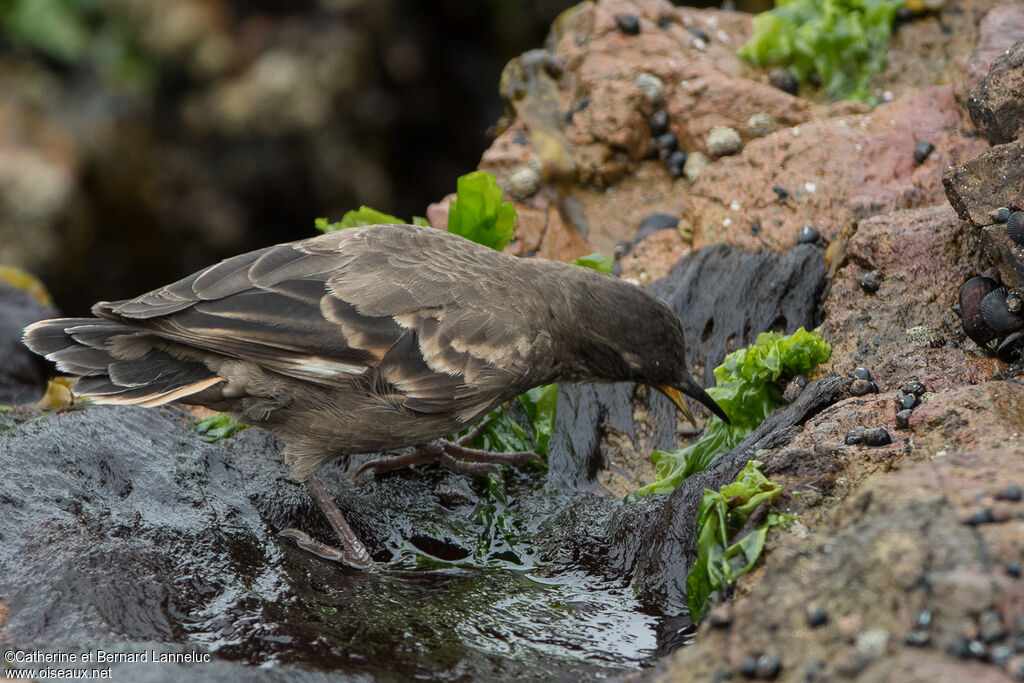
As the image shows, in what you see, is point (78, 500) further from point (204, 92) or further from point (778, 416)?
point (204, 92)

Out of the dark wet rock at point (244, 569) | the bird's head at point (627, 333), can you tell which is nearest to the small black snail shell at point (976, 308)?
the bird's head at point (627, 333)

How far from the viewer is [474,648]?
411cm

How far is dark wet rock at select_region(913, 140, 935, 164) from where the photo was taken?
6434 mm

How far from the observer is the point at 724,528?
3.99m

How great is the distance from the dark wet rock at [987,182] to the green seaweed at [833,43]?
295 cm

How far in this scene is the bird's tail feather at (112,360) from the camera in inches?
206

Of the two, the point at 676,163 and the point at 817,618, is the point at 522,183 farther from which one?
the point at 817,618

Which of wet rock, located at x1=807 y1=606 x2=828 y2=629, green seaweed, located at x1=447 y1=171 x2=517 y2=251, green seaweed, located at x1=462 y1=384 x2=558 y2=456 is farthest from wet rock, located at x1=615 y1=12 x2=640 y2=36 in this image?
wet rock, located at x1=807 y1=606 x2=828 y2=629

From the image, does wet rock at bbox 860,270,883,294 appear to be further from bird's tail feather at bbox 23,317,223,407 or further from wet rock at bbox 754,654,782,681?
bird's tail feather at bbox 23,317,223,407

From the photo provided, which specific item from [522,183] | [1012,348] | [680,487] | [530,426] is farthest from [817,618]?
[522,183]

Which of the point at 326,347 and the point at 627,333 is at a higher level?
the point at 326,347

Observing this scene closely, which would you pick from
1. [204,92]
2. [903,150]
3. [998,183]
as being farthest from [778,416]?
[204,92]

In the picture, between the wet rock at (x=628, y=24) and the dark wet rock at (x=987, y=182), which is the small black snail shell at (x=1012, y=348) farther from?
the wet rock at (x=628, y=24)

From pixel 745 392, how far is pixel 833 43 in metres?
3.47
